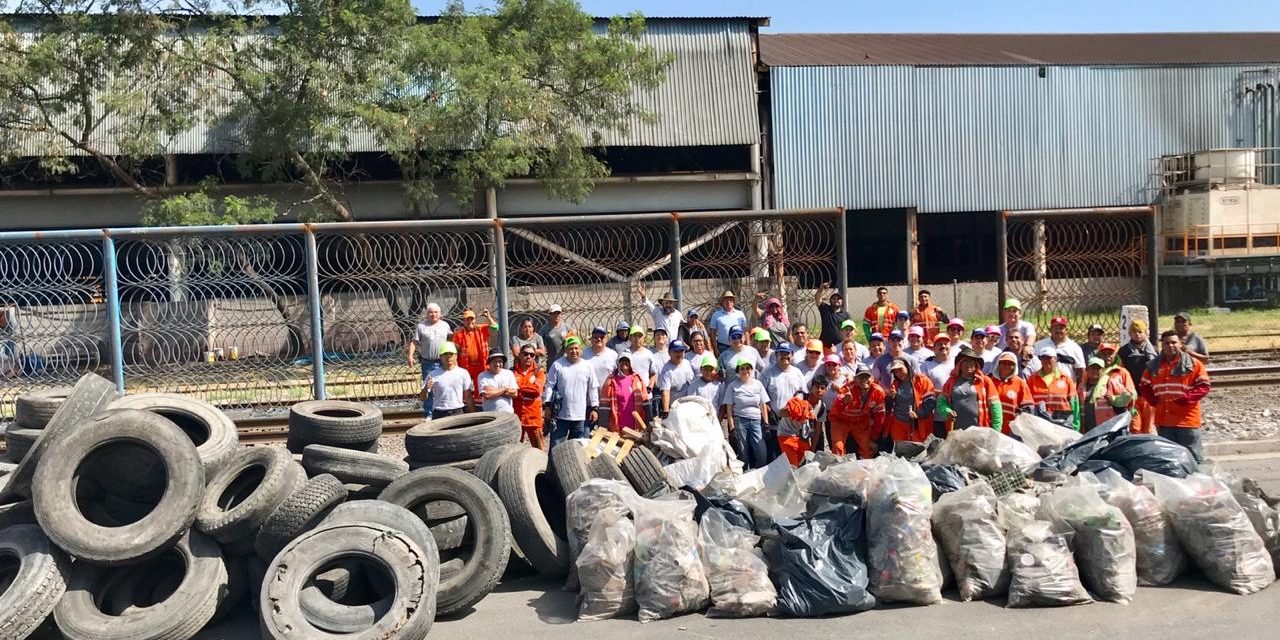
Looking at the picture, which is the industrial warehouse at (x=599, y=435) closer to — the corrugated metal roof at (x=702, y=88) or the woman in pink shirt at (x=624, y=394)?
the woman in pink shirt at (x=624, y=394)

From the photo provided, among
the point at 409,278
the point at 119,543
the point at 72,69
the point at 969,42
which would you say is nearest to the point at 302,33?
the point at 72,69

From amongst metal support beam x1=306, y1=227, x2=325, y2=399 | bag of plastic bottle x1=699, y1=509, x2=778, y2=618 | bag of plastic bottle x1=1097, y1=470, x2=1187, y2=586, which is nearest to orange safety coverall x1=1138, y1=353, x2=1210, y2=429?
bag of plastic bottle x1=1097, y1=470, x2=1187, y2=586

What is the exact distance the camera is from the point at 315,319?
12195 mm

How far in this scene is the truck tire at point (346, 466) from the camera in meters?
7.75

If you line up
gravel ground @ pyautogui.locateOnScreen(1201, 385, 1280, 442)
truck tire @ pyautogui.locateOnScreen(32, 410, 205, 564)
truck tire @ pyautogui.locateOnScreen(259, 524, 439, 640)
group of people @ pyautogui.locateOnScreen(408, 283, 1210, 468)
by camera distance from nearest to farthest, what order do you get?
truck tire @ pyautogui.locateOnScreen(259, 524, 439, 640) → truck tire @ pyautogui.locateOnScreen(32, 410, 205, 564) → group of people @ pyautogui.locateOnScreen(408, 283, 1210, 468) → gravel ground @ pyautogui.locateOnScreen(1201, 385, 1280, 442)

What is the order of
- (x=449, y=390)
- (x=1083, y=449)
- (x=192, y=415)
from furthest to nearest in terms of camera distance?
(x=449, y=390) < (x=192, y=415) < (x=1083, y=449)

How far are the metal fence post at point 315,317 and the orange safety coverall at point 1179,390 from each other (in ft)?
28.6

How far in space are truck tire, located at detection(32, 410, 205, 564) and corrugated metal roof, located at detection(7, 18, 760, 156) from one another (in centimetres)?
1894

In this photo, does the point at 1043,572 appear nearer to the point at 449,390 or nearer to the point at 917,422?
the point at 917,422

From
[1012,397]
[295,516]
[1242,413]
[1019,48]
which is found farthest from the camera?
[1019,48]

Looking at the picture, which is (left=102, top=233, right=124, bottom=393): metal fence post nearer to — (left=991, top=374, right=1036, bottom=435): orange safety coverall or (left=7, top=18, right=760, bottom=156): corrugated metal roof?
(left=991, top=374, right=1036, bottom=435): orange safety coverall

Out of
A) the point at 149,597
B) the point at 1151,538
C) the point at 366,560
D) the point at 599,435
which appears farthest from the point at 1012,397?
the point at 149,597

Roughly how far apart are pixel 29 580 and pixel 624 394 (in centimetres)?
525

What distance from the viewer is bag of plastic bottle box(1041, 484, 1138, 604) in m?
6.72
